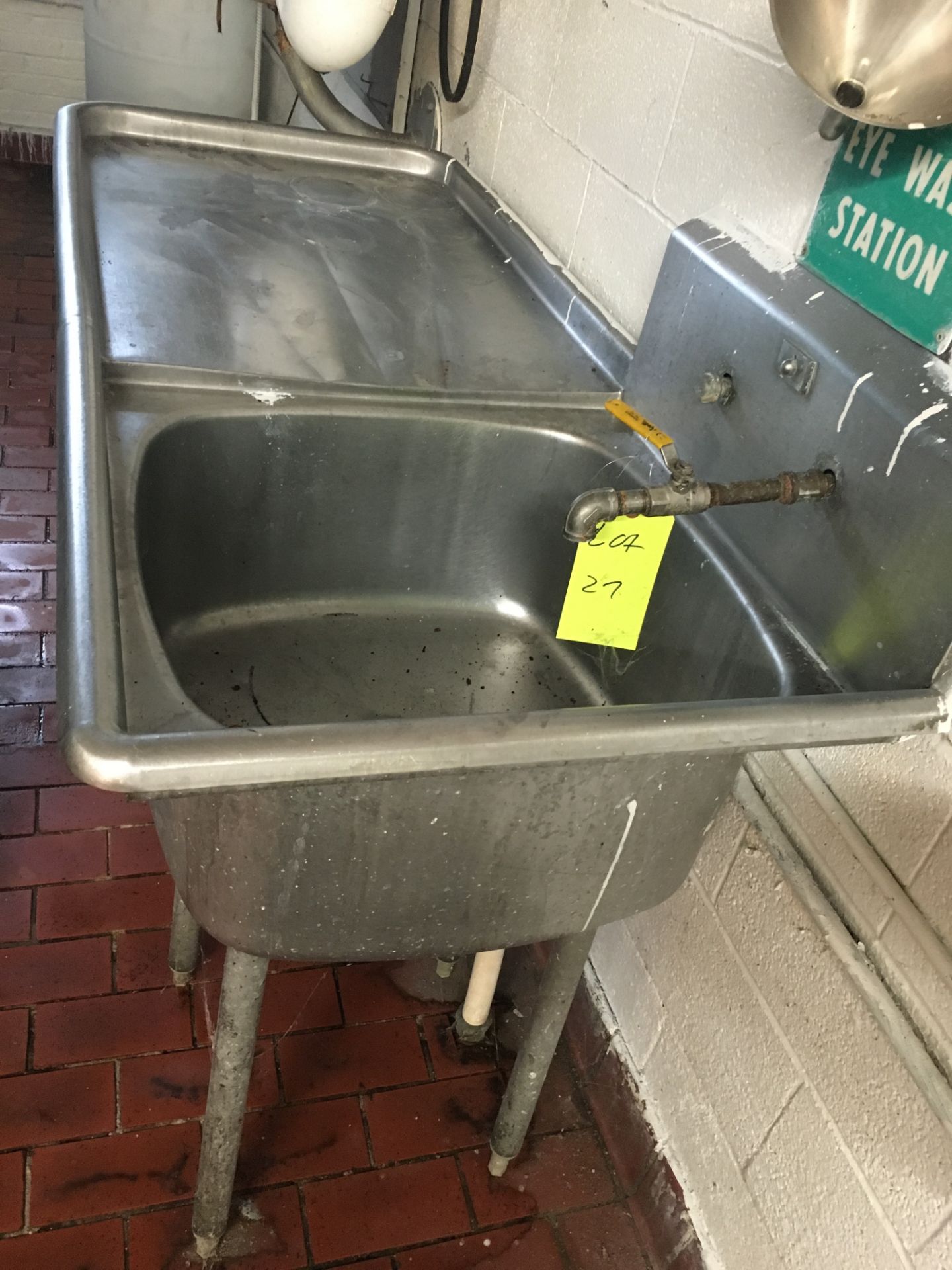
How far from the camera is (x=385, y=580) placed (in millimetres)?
1306

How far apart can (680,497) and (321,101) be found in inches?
61.0

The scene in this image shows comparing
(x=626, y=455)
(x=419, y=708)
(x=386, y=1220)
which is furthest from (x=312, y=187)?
(x=386, y=1220)

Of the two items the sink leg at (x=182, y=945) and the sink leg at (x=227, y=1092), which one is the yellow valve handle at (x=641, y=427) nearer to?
Answer: the sink leg at (x=227, y=1092)

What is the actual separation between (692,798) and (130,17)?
3.04m

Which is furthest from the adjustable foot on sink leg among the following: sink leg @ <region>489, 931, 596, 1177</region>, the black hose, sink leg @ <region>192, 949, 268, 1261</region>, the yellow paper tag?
the black hose

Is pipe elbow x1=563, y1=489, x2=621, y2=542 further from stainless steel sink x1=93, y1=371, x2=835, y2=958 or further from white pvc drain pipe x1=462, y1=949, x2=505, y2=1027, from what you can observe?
white pvc drain pipe x1=462, y1=949, x2=505, y2=1027

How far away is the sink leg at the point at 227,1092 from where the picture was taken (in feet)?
3.25

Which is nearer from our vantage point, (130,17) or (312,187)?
(312,187)

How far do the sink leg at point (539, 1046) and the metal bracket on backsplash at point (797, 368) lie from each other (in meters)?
0.59

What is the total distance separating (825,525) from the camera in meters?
0.94

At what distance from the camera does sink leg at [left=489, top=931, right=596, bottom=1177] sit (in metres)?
1.15

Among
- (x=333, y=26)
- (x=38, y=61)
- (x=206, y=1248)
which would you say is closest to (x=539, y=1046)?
(x=206, y=1248)

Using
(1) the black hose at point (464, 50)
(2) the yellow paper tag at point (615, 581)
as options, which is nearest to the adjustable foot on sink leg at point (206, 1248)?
(2) the yellow paper tag at point (615, 581)

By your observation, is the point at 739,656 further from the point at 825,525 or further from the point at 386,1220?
the point at 386,1220
